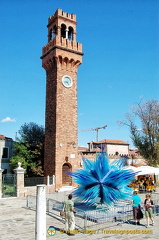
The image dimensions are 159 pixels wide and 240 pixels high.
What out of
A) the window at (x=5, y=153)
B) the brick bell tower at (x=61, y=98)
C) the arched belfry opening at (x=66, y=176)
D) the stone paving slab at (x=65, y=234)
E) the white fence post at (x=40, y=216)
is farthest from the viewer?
the window at (x=5, y=153)

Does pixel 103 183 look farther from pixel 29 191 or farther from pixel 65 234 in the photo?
pixel 29 191

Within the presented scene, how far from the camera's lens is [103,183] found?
1152 centimetres

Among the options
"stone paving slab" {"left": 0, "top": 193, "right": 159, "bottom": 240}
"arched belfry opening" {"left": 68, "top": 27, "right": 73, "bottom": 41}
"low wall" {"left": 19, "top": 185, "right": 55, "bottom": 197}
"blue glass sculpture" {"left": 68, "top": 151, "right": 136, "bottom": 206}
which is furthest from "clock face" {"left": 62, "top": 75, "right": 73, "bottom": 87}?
"stone paving slab" {"left": 0, "top": 193, "right": 159, "bottom": 240}

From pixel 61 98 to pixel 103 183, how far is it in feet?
47.7

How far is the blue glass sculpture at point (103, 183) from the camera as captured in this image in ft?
37.5

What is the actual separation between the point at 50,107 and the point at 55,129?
2.81 m

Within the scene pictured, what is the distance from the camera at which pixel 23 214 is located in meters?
12.4

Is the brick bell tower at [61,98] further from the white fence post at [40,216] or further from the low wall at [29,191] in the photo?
the white fence post at [40,216]

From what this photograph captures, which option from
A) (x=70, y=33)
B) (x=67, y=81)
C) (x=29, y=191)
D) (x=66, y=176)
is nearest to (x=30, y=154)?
(x=66, y=176)

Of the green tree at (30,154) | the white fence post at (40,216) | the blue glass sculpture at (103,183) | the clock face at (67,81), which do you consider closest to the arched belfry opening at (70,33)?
the clock face at (67,81)

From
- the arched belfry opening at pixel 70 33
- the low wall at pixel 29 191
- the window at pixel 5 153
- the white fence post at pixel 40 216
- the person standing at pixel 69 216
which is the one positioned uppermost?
the arched belfry opening at pixel 70 33

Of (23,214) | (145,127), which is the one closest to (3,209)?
(23,214)

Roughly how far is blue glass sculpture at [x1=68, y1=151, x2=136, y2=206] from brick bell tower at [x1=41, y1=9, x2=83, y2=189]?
11435mm

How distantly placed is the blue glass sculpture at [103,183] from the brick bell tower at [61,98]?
37.5 feet
